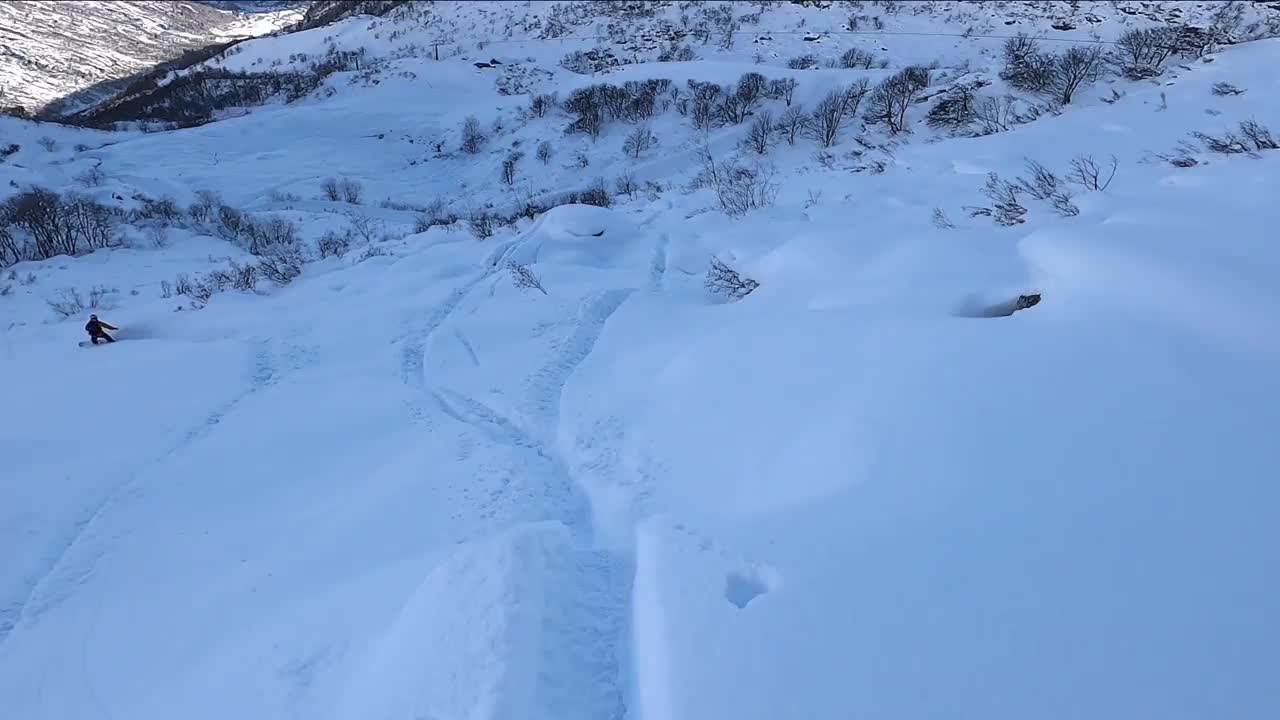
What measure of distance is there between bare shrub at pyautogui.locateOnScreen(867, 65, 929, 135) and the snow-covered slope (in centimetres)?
6461

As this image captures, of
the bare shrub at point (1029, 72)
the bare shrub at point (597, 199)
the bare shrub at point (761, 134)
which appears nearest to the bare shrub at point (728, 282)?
the bare shrub at point (597, 199)

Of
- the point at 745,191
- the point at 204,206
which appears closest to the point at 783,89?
the point at 745,191

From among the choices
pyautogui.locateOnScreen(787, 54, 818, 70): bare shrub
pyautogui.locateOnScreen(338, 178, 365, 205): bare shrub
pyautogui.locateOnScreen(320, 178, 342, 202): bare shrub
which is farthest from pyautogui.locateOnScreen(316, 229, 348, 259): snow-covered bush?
pyautogui.locateOnScreen(787, 54, 818, 70): bare shrub

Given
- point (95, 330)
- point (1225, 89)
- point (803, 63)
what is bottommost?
point (95, 330)

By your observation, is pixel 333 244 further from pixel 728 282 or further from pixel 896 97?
pixel 896 97

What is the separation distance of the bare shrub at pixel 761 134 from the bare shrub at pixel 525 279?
10.5m

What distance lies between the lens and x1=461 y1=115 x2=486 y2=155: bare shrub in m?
24.2

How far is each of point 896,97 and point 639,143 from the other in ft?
26.5

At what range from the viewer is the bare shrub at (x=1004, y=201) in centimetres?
716

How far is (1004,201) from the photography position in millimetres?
7875

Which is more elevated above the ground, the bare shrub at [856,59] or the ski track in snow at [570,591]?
the bare shrub at [856,59]

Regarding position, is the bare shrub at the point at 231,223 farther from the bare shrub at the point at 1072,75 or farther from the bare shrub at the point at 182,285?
the bare shrub at the point at 1072,75

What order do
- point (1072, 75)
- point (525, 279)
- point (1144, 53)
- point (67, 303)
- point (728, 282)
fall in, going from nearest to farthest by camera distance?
point (728, 282) < point (525, 279) < point (67, 303) < point (1072, 75) < point (1144, 53)

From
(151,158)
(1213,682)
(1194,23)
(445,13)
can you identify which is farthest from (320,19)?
(1213,682)
